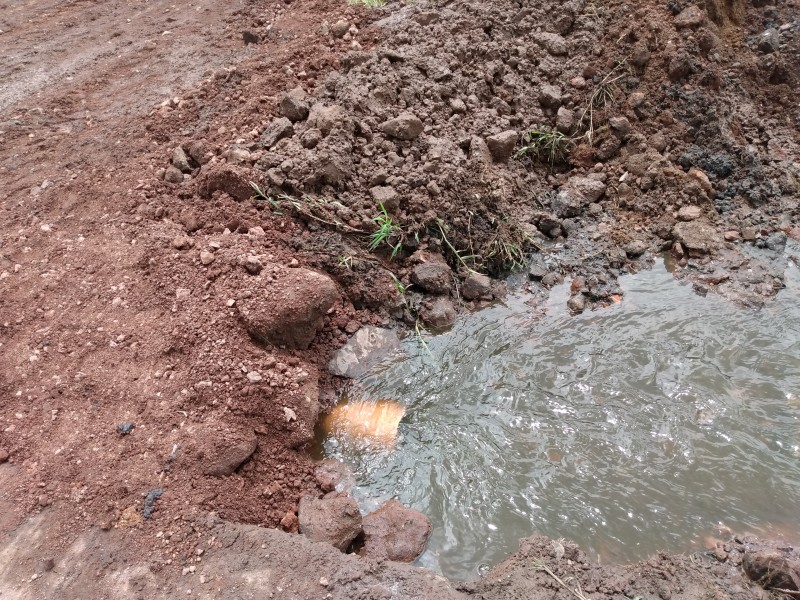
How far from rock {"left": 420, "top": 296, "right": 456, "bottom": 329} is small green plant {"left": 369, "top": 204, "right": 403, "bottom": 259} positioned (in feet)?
1.42

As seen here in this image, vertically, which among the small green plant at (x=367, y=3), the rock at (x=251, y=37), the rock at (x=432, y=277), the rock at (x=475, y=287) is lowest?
the rock at (x=475, y=287)

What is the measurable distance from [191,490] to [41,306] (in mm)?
1594

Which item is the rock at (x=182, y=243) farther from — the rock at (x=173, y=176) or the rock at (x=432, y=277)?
the rock at (x=432, y=277)

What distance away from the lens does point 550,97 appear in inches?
183

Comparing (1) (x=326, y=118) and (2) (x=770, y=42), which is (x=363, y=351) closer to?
(1) (x=326, y=118)

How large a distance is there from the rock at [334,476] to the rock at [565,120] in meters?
3.13

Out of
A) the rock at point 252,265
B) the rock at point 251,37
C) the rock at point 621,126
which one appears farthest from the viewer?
the rock at point 251,37

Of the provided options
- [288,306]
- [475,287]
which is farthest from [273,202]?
[475,287]

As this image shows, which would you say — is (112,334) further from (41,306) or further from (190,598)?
(190,598)

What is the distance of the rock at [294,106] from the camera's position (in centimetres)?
418

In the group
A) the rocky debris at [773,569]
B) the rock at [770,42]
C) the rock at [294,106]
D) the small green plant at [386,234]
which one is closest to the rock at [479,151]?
the small green plant at [386,234]

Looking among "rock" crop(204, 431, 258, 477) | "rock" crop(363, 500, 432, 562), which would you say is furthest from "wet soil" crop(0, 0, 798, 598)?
"rock" crop(363, 500, 432, 562)

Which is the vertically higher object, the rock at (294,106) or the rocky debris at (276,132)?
the rock at (294,106)

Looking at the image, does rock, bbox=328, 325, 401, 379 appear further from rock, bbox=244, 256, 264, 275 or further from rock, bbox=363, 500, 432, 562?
rock, bbox=363, 500, 432, 562
